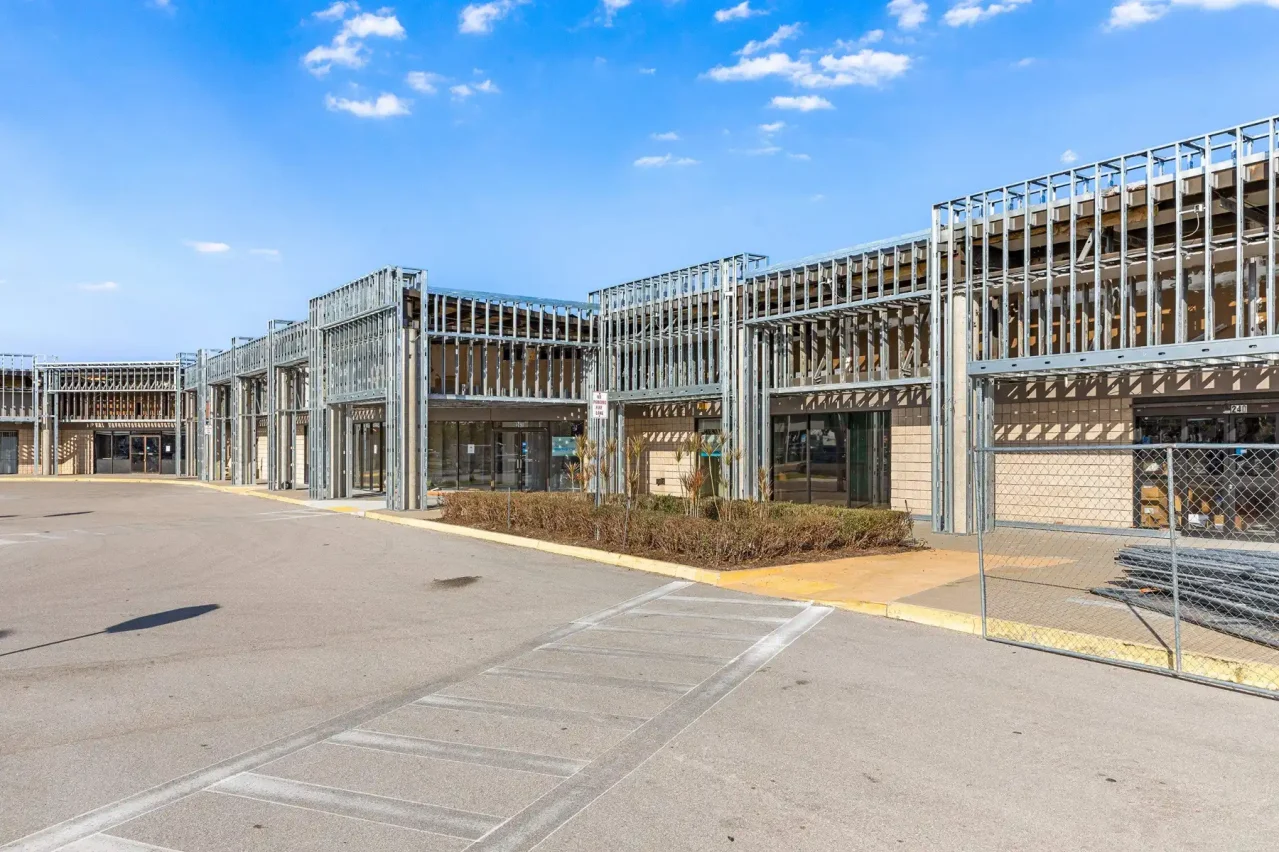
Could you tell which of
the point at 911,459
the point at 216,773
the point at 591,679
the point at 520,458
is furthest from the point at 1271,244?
the point at 520,458

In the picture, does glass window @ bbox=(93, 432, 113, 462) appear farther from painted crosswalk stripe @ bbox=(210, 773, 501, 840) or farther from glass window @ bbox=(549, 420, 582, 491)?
painted crosswalk stripe @ bbox=(210, 773, 501, 840)

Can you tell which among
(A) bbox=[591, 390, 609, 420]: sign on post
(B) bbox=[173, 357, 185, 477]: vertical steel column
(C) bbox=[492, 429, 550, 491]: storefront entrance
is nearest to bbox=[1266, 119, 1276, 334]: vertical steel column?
(A) bbox=[591, 390, 609, 420]: sign on post

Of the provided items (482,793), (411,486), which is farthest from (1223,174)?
(411,486)

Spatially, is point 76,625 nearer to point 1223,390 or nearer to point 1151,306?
point 1151,306

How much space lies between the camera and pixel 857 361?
68.3 feet

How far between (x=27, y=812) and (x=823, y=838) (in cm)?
414

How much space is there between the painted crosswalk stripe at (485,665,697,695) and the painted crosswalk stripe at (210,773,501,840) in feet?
8.30

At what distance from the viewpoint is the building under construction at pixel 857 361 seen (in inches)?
603

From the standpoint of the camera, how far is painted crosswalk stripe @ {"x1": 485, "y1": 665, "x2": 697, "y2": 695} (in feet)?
23.5

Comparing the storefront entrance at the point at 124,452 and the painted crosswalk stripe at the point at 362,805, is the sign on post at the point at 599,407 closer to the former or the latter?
the painted crosswalk stripe at the point at 362,805

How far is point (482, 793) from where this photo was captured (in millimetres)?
5008

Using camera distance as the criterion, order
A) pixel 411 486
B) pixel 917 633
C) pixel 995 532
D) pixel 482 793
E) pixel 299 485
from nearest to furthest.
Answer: pixel 482 793
pixel 917 633
pixel 995 532
pixel 411 486
pixel 299 485

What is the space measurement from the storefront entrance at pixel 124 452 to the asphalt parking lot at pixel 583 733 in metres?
46.7

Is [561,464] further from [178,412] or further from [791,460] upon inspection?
[178,412]
